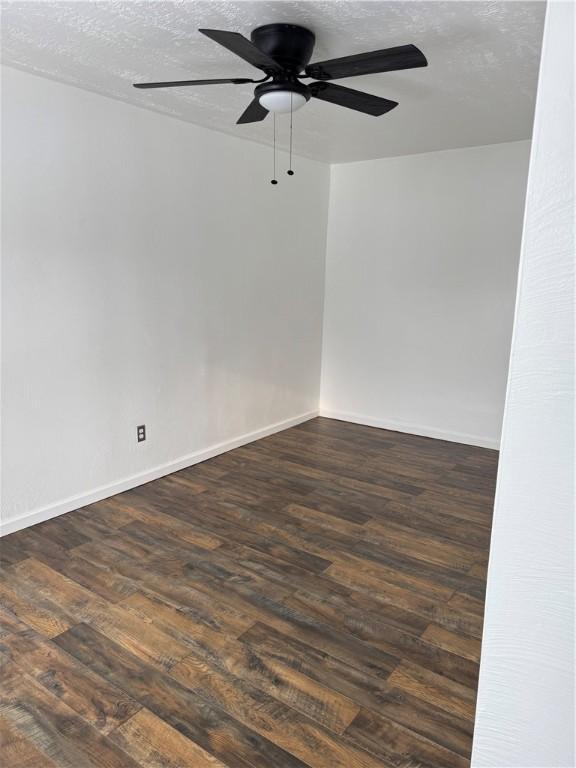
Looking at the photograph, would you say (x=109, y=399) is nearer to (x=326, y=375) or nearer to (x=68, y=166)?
(x=68, y=166)

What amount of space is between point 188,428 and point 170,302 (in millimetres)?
901

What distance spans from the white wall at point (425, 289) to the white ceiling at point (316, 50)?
79cm

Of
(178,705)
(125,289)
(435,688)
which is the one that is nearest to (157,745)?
(178,705)

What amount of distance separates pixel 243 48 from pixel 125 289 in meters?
1.74

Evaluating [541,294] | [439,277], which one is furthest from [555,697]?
[439,277]

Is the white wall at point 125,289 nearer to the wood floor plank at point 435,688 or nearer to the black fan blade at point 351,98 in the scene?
the black fan blade at point 351,98

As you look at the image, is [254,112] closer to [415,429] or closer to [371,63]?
[371,63]

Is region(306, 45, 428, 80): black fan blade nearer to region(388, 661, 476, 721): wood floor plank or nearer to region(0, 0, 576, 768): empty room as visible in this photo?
region(0, 0, 576, 768): empty room

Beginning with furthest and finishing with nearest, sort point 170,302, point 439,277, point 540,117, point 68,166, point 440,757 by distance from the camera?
1. point 439,277
2. point 170,302
3. point 68,166
4. point 440,757
5. point 540,117

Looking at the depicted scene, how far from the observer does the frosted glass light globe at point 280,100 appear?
2.16 meters

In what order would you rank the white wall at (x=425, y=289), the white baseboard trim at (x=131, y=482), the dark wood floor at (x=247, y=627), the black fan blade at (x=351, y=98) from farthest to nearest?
the white wall at (x=425, y=289) < the white baseboard trim at (x=131, y=482) < the black fan blade at (x=351, y=98) < the dark wood floor at (x=247, y=627)

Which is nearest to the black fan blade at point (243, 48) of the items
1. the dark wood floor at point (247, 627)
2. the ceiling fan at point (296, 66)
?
the ceiling fan at point (296, 66)

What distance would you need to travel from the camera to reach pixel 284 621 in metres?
2.23

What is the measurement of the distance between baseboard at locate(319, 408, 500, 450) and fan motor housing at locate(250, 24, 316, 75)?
10.8 feet
